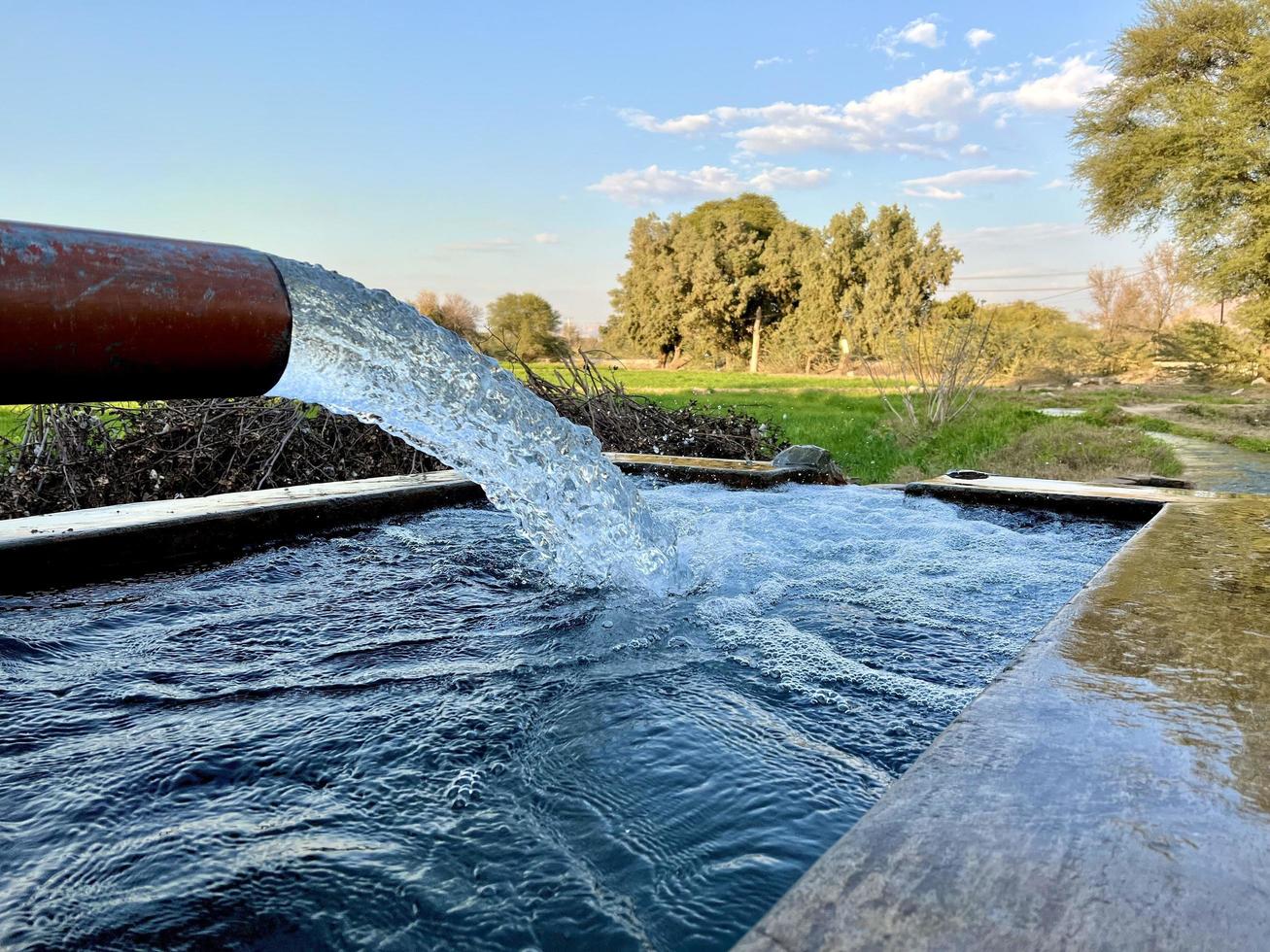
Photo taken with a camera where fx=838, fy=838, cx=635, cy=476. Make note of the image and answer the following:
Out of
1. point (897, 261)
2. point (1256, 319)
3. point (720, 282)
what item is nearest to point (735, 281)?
point (720, 282)

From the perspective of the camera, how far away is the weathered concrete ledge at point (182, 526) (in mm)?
2373

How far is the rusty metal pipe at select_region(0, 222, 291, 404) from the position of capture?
1279mm

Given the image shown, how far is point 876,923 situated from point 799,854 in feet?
1.86

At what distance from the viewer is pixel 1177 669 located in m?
1.25

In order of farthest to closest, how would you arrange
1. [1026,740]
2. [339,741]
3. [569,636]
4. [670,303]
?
1. [670,303]
2. [569,636]
3. [339,741]
4. [1026,740]

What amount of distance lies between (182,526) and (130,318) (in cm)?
151

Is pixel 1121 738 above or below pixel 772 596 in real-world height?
above

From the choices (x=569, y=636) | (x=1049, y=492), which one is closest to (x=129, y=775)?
(x=569, y=636)

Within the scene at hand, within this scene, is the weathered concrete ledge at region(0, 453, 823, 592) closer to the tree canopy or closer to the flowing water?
the flowing water

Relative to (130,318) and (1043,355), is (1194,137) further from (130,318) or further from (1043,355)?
(130,318)

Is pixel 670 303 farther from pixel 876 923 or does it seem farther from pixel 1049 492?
pixel 876 923

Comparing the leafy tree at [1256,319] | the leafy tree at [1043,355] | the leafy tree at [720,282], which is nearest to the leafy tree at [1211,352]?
the leafy tree at [1256,319]

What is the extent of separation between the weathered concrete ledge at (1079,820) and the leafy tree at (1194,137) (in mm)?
20021

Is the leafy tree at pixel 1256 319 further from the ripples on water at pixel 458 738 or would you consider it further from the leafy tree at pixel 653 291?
the leafy tree at pixel 653 291
